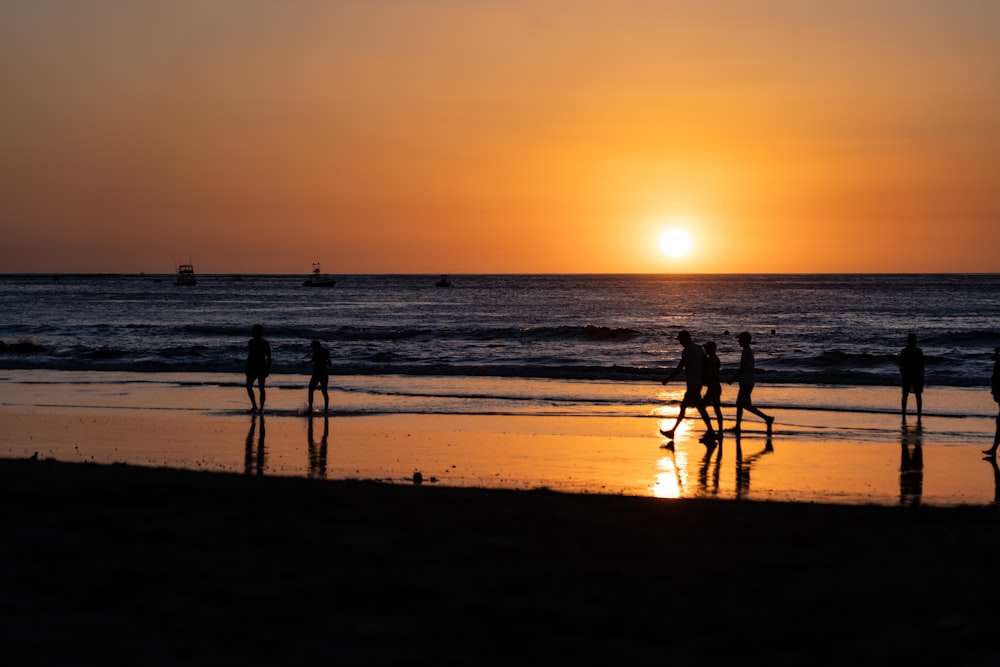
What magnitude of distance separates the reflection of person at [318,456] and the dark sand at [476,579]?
325cm

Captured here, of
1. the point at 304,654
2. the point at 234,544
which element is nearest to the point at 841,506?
the point at 234,544

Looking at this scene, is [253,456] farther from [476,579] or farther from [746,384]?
[476,579]

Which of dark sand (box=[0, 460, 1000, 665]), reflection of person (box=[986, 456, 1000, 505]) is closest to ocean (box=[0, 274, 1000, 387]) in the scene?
reflection of person (box=[986, 456, 1000, 505])

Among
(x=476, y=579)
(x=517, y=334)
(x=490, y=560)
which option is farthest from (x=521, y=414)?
(x=517, y=334)

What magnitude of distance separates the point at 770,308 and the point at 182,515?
101258 mm

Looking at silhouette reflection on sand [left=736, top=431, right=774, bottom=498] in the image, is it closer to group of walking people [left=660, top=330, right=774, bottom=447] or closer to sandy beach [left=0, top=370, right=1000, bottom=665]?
sandy beach [left=0, top=370, right=1000, bottom=665]

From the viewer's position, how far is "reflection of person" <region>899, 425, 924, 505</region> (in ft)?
42.3

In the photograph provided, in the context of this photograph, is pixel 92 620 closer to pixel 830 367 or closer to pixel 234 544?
pixel 234 544

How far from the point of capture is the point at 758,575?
7570 millimetres

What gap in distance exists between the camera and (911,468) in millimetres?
15336

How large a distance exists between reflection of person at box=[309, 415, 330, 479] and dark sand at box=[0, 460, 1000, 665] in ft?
10.6

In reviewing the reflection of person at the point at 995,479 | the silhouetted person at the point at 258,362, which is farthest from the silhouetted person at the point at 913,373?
the silhouetted person at the point at 258,362

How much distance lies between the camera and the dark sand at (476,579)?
19.5 ft

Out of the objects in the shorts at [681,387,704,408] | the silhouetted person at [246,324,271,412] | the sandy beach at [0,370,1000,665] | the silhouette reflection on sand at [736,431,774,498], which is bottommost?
the silhouette reflection on sand at [736,431,774,498]
